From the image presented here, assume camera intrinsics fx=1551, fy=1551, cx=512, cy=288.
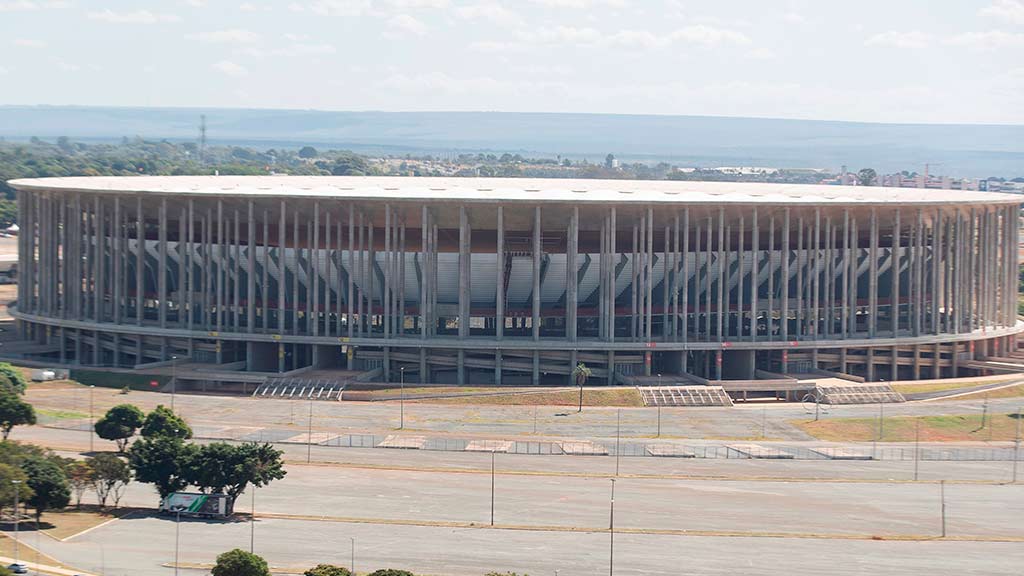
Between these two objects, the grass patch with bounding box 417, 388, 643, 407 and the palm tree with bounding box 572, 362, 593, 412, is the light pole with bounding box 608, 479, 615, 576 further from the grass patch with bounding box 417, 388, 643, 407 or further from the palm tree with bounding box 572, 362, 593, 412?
the grass patch with bounding box 417, 388, 643, 407

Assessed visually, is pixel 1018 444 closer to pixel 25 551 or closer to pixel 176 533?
pixel 176 533

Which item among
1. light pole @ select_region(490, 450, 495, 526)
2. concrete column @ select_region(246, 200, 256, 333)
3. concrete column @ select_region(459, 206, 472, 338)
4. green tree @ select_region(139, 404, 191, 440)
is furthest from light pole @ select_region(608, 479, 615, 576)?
concrete column @ select_region(246, 200, 256, 333)

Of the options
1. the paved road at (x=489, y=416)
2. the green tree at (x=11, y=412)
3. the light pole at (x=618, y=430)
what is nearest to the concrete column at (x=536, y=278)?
the paved road at (x=489, y=416)

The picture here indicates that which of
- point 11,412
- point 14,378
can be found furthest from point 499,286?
point 11,412

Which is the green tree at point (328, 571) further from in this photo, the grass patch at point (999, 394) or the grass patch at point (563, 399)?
the grass patch at point (999, 394)

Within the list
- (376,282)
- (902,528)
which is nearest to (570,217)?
(376,282)
